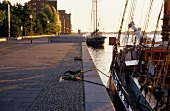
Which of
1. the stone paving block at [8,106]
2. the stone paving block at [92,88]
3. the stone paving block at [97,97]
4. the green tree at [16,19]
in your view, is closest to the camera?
the stone paving block at [8,106]

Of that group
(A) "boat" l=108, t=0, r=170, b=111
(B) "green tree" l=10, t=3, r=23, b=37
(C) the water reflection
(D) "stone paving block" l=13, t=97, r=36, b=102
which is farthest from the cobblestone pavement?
(B) "green tree" l=10, t=3, r=23, b=37

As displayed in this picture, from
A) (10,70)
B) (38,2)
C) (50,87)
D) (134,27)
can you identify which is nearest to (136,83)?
(50,87)

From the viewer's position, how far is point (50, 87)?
8.20 m

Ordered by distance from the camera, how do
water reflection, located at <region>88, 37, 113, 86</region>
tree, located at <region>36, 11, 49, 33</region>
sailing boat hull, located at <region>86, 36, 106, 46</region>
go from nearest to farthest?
water reflection, located at <region>88, 37, 113, 86</region> < sailing boat hull, located at <region>86, 36, 106, 46</region> < tree, located at <region>36, 11, 49, 33</region>

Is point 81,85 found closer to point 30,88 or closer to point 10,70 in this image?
point 30,88

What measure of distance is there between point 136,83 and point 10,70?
17.1ft

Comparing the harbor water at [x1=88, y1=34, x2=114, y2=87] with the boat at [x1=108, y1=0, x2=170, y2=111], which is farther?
the harbor water at [x1=88, y1=34, x2=114, y2=87]

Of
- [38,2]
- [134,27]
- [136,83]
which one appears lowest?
[136,83]

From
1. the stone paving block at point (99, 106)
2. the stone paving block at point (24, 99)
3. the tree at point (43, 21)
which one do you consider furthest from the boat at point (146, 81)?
the tree at point (43, 21)

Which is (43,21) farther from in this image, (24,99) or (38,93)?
(24,99)

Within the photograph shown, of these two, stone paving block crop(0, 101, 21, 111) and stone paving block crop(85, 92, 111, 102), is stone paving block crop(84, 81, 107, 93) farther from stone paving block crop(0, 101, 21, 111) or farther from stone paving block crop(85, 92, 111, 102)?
stone paving block crop(0, 101, 21, 111)

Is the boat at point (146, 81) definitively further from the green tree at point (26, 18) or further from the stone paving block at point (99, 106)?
the green tree at point (26, 18)

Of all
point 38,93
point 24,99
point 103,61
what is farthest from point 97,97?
point 103,61

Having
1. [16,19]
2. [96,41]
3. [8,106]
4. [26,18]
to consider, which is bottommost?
[96,41]
